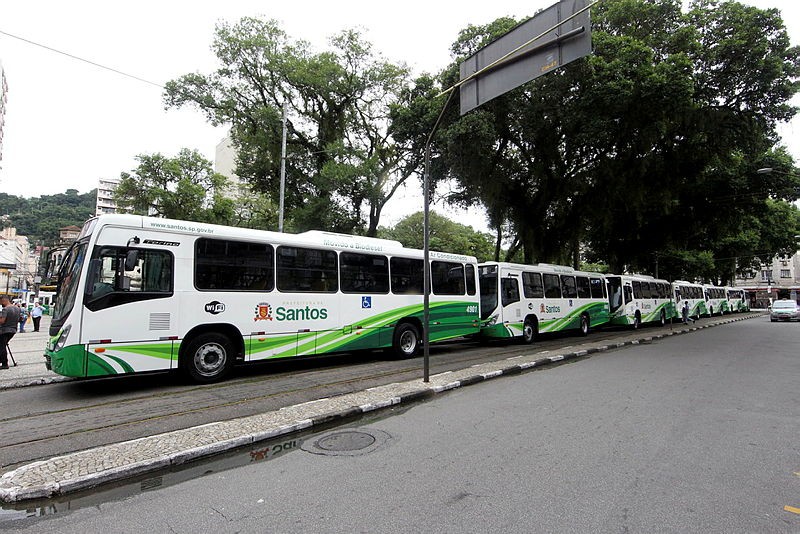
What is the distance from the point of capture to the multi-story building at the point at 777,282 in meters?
68.4

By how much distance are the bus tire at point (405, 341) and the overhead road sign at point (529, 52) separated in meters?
6.11

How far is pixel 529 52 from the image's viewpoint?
682cm

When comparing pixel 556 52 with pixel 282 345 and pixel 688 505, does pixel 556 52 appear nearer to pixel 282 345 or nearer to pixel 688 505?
pixel 688 505

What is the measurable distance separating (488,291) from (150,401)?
11.3m

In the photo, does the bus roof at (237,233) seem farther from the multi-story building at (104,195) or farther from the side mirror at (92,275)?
the multi-story building at (104,195)

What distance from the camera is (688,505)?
345 cm

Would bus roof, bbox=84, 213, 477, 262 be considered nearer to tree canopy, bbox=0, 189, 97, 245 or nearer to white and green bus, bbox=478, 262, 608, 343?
white and green bus, bbox=478, 262, 608, 343

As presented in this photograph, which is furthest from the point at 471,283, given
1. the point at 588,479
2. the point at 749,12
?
the point at 749,12

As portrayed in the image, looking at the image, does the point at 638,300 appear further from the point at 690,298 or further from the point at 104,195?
the point at 104,195

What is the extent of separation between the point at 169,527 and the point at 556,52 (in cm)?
735

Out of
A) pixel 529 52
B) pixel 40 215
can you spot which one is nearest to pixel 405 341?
pixel 529 52

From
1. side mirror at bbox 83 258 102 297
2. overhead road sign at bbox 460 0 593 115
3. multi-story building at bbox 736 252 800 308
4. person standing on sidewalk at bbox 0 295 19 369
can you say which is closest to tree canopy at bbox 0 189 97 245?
person standing on sidewalk at bbox 0 295 19 369

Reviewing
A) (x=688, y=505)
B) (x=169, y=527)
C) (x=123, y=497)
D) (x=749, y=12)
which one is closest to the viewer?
(x=169, y=527)

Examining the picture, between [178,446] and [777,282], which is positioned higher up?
[777,282]
